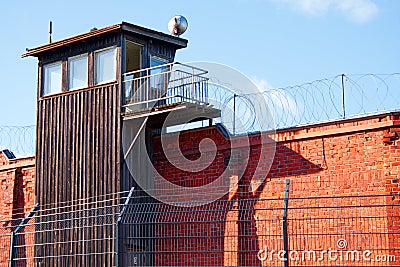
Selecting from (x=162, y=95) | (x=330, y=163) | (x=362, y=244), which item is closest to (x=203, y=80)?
(x=162, y=95)

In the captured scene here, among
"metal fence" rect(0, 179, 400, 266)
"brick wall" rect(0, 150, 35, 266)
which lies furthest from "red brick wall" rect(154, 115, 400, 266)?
"brick wall" rect(0, 150, 35, 266)

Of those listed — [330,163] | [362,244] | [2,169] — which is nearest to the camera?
[362,244]

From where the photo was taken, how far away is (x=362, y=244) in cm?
1254

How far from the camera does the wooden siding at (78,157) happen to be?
1548 centimetres

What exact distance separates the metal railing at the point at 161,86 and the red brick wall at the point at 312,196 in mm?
933

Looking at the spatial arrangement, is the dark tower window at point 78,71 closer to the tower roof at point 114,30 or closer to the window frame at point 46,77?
the window frame at point 46,77

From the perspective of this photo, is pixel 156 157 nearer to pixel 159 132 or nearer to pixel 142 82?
pixel 159 132

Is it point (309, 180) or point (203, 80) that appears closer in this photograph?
point (309, 180)

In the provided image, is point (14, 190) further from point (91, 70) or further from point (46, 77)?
point (91, 70)

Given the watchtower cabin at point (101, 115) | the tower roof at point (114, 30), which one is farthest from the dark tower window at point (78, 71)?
the tower roof at point (114, 30)

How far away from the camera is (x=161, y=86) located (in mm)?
15922

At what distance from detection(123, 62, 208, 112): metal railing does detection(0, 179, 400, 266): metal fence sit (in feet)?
6.71

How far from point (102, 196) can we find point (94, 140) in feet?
4.29

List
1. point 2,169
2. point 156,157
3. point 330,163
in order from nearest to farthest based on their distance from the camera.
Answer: point 330,163, point 156,157, point 2,169
